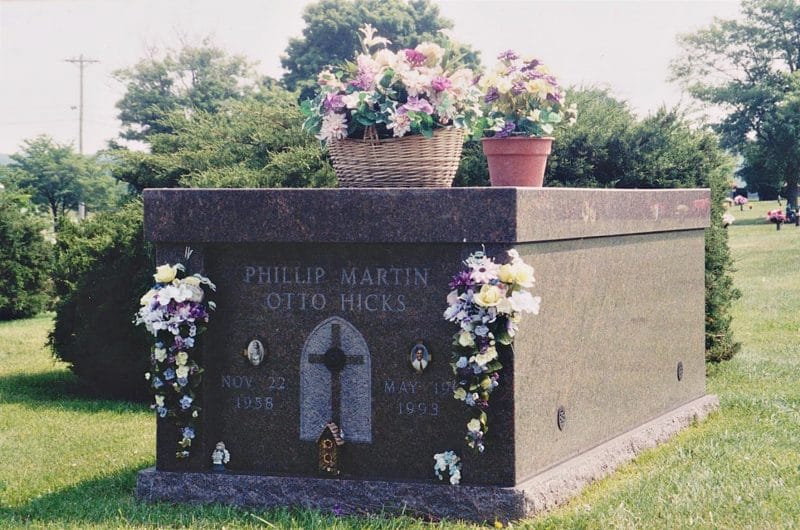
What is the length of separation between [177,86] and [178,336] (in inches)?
2620

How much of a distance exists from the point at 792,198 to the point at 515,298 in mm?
56753

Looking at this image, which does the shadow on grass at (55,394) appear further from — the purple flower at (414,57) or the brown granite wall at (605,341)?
the purple flower at (414,57)

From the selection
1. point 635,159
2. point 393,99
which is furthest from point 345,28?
point 393,99

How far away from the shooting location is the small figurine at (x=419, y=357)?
234 inches

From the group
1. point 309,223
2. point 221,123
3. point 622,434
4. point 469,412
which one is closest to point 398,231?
point 309,223

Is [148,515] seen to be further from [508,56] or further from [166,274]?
[508,56]

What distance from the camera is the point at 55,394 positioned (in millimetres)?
10836

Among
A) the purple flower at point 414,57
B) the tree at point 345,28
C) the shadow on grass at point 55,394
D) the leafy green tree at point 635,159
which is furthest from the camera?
the tree at point 345,28

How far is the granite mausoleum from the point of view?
5.82 meters

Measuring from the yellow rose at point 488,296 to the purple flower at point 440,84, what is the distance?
1406mm

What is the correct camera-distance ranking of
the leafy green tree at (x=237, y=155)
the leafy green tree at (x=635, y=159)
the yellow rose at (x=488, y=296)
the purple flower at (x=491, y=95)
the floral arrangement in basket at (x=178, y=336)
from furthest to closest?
the leafy green tree at (x=635, y=159), the leafy green tree at (x=237, y=155), the purple flower at (x=491, y=95), the floral arrangement in basket at (x=178, y=336), the yellow rose at (x=488, y=296)

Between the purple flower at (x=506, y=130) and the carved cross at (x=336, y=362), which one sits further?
the purple flower at (x=506, y=130)

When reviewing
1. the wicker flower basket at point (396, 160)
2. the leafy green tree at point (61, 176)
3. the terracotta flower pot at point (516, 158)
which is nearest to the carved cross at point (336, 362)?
the wicker flower basket at point (396, 160)

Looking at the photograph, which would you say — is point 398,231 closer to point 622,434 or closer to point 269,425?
point 269,425
